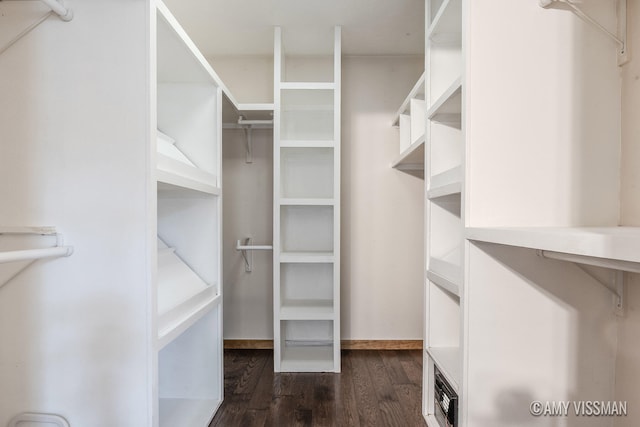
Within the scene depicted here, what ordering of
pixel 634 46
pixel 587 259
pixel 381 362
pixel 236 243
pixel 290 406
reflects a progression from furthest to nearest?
pixel 236 243, pixel 381 362, pixel 290 406, pixel 634 46, pixel 587 259

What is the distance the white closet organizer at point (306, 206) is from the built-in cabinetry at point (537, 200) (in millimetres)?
1162

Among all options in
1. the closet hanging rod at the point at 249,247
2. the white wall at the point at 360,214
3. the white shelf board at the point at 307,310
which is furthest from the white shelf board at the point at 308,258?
the white wall at the point at 360,214

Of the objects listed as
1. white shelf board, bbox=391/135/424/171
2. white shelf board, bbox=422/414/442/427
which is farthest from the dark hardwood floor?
white shelf board, bbox=391/135/424/171

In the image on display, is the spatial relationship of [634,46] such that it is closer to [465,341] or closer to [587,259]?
[587,259]

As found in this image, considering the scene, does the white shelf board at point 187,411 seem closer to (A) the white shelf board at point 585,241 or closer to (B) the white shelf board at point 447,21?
(A) the white shelf board at point 585,241

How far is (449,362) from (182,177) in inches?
51.3

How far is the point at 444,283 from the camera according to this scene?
1.35 metres

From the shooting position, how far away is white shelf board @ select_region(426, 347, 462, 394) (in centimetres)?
124

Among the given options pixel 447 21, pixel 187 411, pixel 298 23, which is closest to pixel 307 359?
pixel 187 411

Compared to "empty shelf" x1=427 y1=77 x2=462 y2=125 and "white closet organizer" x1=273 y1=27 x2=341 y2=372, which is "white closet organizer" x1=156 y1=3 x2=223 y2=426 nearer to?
"white closet organizer" x1=273 y1=27 x2=341 y2=372

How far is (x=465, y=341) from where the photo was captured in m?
1.08

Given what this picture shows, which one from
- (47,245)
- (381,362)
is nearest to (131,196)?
(47,245)

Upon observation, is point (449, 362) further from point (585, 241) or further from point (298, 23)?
point (298, 23)

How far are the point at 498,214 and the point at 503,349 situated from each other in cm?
43
